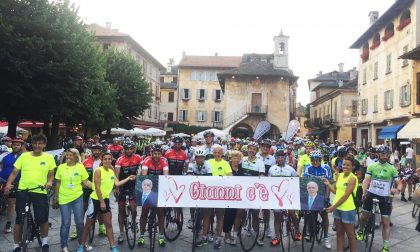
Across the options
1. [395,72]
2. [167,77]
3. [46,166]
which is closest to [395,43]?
[395,72]

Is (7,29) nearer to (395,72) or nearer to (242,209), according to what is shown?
(242,209)

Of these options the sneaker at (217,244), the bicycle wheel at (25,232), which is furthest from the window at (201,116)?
the bicycle wheel at (25,232)

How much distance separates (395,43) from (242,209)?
2446cm

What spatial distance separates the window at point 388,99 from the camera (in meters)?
27.3

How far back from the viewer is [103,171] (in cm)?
688

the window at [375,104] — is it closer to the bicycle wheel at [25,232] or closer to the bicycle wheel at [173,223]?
the bicycle wheel at [173,223]

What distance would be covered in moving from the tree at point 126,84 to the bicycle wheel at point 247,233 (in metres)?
26.9

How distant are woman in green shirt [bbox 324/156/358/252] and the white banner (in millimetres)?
815

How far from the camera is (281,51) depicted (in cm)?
5275

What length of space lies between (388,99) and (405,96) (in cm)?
297

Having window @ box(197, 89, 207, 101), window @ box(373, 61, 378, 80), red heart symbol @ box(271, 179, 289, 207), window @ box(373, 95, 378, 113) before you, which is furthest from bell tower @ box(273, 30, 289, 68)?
red heart symbol @ box(271, 179, 289, 207)

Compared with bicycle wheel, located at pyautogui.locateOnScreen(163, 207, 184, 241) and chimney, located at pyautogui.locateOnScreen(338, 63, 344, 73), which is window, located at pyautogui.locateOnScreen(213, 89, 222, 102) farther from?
bicycle wheel, located at pyautogui.locateOnScreen(163, 207, 184, 241)

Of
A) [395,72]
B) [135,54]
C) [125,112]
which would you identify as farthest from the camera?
[135,54]

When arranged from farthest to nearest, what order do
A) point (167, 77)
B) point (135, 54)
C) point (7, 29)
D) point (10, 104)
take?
point (167, 77) → point (135, 54) → point (10, 104) → point (7, 29)
